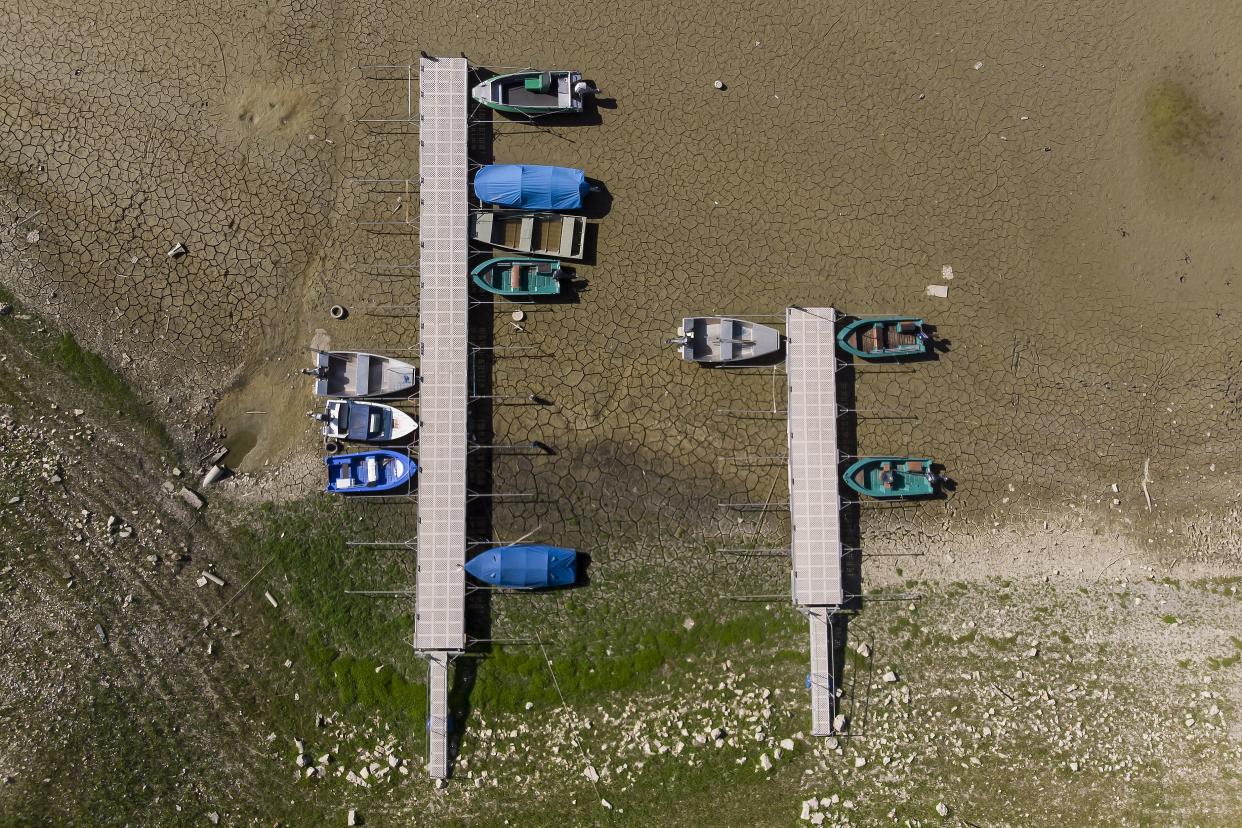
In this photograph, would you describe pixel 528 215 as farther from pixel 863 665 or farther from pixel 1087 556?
pixel 1087 556

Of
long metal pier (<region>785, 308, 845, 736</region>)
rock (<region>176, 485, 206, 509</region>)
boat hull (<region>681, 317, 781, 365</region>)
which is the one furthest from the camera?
boat hull (<region>681, 317, 781, 365</region>)

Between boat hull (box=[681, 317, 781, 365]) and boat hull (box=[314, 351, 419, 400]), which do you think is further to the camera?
boat hull (box=[681, 317, 781, 365])

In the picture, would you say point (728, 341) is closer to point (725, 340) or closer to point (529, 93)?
point (725, 340)

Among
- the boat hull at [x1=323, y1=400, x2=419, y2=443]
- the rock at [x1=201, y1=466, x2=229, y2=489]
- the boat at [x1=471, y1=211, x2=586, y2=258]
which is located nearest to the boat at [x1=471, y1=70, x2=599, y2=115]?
the boat at [x1=471, y1=211, x2=586, y2=258]

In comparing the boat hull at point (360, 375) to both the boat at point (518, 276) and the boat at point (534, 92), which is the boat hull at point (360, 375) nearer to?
the boat at point (518, 276)

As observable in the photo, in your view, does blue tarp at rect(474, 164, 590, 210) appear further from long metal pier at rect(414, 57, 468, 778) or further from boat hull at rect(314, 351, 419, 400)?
boat hull at rect(314, 351, 419, 400)

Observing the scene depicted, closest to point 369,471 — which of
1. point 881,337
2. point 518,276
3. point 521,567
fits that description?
point 521,567
